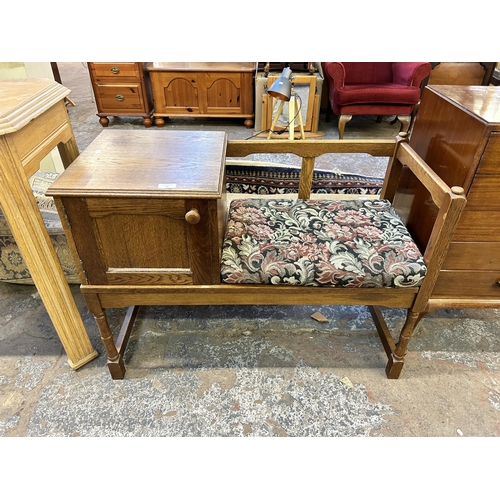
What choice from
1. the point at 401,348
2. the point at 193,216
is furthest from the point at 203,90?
the point at 401,348

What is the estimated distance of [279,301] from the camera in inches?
52.5

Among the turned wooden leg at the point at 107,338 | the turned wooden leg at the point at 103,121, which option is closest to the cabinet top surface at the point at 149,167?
the turned wooden leg at the point at 107,338

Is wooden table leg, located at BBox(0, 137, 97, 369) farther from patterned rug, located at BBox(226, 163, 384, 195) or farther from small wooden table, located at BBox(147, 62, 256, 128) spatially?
small wooden table, located at BBox(147, 62, 256, 128)

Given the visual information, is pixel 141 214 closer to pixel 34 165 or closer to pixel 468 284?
pixel 34 165

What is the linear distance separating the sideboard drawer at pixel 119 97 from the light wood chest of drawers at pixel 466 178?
346 cm

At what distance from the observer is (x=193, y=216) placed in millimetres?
1084

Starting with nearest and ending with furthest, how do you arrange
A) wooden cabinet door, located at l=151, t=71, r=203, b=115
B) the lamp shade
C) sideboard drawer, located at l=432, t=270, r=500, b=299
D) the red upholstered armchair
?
sideboard drawer, located at l=432, t=270, r=500, b=299, the lamp shade, the red upholstered armchair, wooden cabinet door, located at l=151, t=71, r=203, b=115

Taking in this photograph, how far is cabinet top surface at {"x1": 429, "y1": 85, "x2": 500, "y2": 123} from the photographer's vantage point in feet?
3.82

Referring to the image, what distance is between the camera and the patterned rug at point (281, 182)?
7.26 feet

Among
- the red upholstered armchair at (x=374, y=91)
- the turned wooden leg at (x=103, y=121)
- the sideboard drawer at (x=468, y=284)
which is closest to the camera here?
the sideboard drawer at (x=468, y=284)

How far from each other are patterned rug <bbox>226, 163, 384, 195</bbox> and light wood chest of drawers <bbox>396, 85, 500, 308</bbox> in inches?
24.9

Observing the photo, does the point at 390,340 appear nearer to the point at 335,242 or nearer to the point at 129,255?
the point at 335,242

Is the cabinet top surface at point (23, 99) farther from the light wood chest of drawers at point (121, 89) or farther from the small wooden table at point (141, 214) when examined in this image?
the light wood chest of drawers at point (121, 89)

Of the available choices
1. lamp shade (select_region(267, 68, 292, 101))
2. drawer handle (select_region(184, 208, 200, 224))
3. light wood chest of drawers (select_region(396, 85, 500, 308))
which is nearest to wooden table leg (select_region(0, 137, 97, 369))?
drawer handle (select_region(184, 208, 200, 224))
